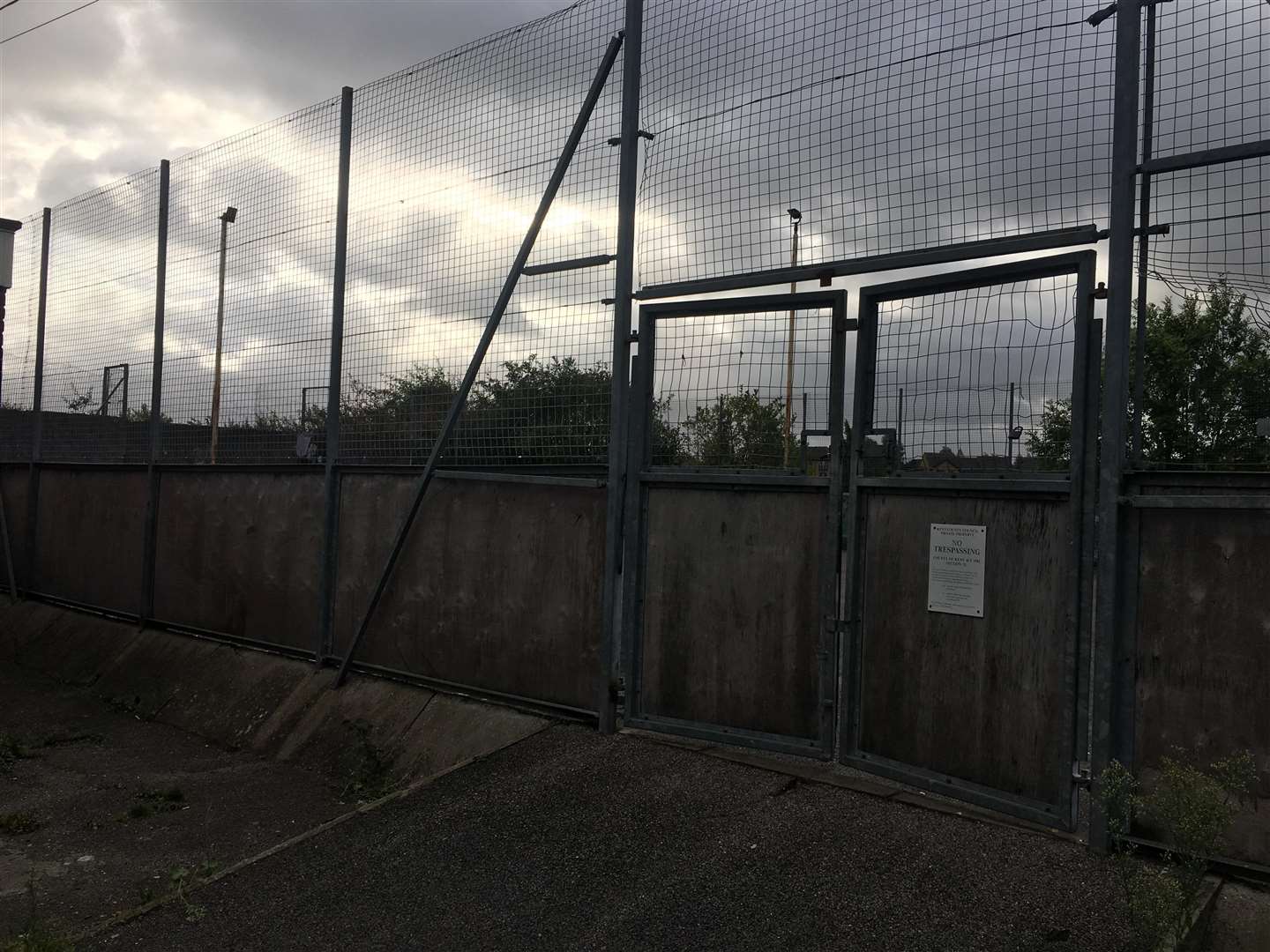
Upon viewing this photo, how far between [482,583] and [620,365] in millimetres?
1794

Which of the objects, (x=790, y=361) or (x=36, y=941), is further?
(x=790, y=361)

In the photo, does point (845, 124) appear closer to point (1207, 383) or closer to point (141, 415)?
point (1207, 383)

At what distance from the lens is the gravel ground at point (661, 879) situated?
393 cm

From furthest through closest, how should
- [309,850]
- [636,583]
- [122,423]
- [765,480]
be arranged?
[122,423]
[636,583]
[765,480]
[309,850]

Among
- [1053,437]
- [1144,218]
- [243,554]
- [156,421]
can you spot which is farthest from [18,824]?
[1144,218]

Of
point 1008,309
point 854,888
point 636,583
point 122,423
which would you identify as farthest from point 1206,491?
point 122,423

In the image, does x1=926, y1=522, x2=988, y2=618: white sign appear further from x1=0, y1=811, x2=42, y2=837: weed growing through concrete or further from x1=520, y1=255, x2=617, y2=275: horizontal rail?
x1=0, y1=811, x2=42, y2=837: weed growing through concrete

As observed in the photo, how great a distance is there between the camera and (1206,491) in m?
4.14

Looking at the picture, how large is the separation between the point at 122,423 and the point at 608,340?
23.0 feet

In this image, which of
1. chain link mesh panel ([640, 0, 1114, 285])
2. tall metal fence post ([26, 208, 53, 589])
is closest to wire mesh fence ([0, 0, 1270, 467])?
chain link mesh panel ([640, 0, 1114, 285])

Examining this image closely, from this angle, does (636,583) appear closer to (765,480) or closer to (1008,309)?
(765,480)

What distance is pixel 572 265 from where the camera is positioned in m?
6.53

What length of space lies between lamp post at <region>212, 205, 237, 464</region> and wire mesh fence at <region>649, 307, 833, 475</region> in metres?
5.28

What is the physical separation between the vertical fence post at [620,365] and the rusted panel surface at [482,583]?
0.52 feet
